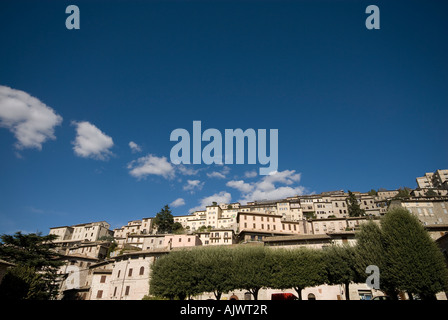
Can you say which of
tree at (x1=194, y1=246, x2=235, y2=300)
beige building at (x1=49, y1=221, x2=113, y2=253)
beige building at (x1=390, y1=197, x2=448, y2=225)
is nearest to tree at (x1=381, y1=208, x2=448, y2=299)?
tree at (x1=194, y1=246, x2=235, y2=300)

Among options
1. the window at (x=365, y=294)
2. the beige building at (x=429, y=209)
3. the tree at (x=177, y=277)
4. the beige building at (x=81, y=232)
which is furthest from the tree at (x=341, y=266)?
the beige building at (x=81, y=232)

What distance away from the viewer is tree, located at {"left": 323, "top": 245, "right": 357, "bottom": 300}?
2553 centimetres

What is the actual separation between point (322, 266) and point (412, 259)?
9.03 meters

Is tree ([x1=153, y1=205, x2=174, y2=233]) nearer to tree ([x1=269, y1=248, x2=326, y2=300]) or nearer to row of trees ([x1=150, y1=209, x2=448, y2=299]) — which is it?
row of trees ([x1=150, y1=209, x2=448, y2=299])

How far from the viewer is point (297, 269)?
2664 centimetres

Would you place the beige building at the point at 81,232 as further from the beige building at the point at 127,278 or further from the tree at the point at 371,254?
the tree at the point at 371,254

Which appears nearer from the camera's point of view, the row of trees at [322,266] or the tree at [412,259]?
the tree at [412,259]

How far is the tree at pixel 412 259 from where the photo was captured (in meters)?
19.8

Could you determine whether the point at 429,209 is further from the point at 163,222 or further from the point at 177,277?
the point at 163,222

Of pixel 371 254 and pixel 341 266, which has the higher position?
pixel 371 254

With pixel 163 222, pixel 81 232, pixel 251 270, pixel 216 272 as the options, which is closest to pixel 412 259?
pixel 251 270
